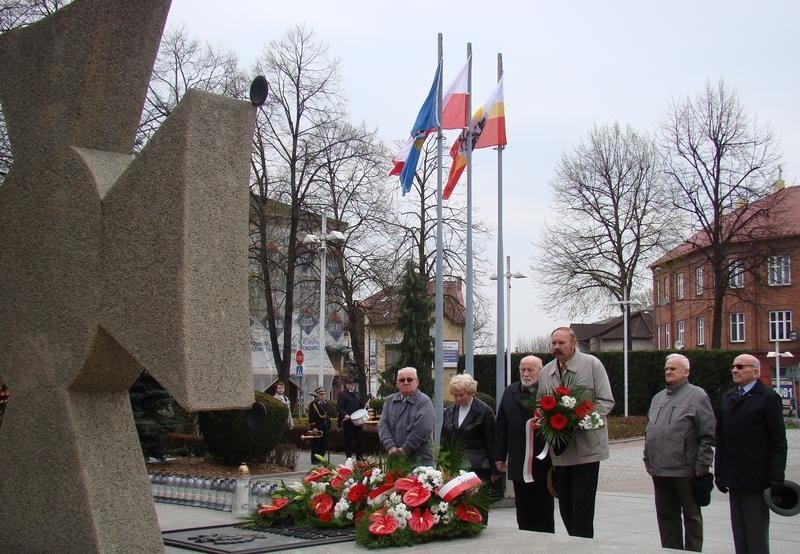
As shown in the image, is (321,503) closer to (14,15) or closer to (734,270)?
(14,15)

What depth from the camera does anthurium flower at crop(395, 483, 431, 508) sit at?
686 centimetres

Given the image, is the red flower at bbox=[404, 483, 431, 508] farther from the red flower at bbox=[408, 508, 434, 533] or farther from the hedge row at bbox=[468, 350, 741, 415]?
the hedge row at bbox=[468, 350, 741, 415]

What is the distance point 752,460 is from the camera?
7.32m

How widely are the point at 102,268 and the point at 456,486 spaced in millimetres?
3062

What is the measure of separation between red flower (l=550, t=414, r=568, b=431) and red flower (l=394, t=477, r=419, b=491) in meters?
1.18

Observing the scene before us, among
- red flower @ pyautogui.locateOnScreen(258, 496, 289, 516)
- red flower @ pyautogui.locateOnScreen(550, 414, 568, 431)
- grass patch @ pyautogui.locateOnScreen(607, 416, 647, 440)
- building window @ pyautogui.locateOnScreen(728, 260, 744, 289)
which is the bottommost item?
grass patch @ pyautogui.locateOnScreen(607, 416, 647, 440)

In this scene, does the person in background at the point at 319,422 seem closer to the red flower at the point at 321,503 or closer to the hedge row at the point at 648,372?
the red flower at the point at 321,503

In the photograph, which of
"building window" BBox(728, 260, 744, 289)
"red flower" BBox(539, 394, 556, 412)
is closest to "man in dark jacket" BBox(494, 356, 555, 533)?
"red flower" BBox(539, 394, 556, 412)

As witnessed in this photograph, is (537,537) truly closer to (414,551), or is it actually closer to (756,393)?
(414,551)

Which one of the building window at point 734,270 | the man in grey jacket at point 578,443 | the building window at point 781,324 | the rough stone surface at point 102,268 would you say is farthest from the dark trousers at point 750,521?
the building window at point 781,324

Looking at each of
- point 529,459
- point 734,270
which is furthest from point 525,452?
point 734,270

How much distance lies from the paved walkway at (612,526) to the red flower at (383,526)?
0.53ft

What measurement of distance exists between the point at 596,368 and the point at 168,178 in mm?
3969

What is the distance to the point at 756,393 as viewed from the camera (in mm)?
7500
